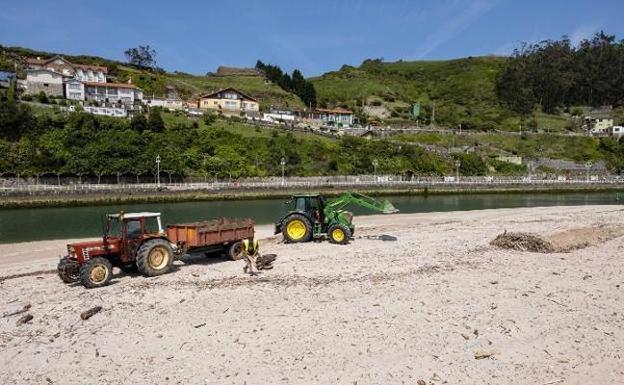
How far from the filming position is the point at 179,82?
425ft

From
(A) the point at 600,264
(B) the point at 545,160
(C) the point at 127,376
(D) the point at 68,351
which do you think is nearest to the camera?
(C) the point at 127,376

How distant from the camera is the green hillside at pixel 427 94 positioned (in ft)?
461

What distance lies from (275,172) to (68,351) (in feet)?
215

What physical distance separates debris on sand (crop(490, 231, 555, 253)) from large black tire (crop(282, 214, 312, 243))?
8.20 metres

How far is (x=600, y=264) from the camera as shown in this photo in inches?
672

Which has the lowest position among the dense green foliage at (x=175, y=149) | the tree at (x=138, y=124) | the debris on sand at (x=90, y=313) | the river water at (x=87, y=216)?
the river water at (x=87, y=216)

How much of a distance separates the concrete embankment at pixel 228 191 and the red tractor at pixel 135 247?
42.1 m

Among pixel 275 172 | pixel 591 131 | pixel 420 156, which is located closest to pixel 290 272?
pixel 275 172

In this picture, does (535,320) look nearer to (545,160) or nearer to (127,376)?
(127,376)

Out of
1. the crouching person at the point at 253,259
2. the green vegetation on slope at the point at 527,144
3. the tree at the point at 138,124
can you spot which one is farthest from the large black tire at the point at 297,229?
the green vegetation on slope at the point at 527,144

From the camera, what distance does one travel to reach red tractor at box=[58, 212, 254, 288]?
14.4 metres

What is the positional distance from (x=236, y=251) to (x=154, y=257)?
3699mm

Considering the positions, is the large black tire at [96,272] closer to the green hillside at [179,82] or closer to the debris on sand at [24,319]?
the debris on sand at [24,319]

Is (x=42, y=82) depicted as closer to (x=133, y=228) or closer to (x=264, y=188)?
(x=264, y=188)
